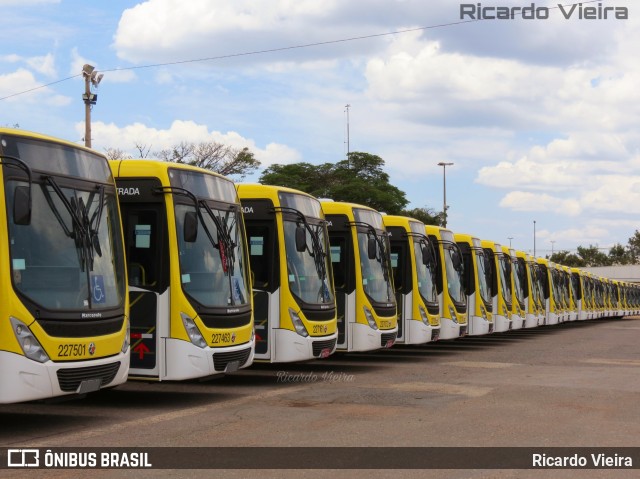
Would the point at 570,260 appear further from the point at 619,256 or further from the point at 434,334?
the point at 434,334

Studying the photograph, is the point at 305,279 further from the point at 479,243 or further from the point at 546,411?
the point at 479,243

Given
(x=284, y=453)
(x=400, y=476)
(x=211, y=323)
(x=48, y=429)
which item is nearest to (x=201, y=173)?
(x=211, y=323)

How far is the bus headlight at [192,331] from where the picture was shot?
11.2 m

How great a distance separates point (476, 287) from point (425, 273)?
4.60 metres

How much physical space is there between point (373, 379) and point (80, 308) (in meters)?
6.54

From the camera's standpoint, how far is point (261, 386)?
13.8 meters

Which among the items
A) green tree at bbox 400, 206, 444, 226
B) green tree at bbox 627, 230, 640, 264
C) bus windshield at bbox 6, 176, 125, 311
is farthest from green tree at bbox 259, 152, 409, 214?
green tree at bbox 627, 230, 640, 264

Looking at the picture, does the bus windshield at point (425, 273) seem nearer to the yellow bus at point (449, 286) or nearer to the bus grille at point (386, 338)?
the yellow bus at point (449, 286)

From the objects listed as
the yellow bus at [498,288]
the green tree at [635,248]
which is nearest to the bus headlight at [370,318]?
the yellow bus at [498,288]

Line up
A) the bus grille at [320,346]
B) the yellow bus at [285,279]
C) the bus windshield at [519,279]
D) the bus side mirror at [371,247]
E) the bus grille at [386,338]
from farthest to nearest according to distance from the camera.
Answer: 1. the bus windshield at [519,279]
2. the bus side mirror at [371,247]
3. the bus grille at [386,338]
4. the bus grille at [320,346]
5. the yellow bus at [285,279]

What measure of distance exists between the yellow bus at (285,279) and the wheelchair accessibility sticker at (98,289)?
4.46m

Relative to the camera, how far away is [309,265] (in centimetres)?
1466

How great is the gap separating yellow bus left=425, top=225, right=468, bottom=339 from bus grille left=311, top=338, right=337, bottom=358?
6330mm

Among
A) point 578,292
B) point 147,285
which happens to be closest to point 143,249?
point 147,285
